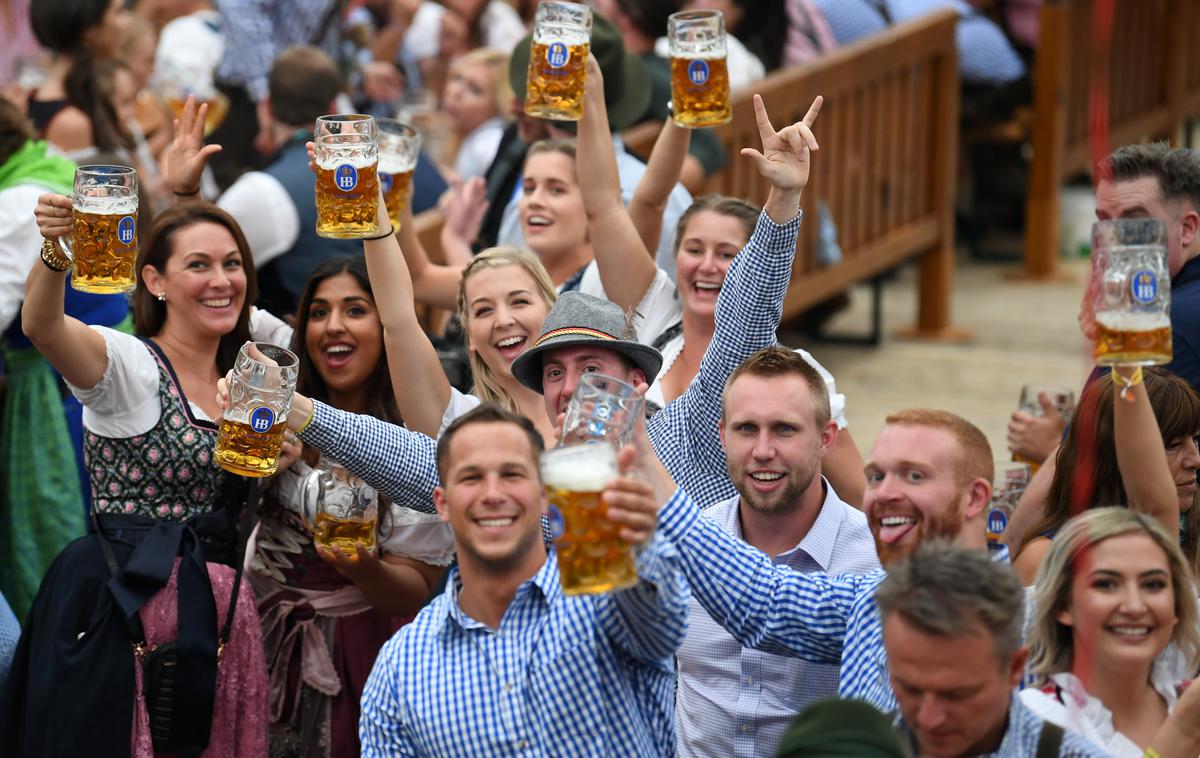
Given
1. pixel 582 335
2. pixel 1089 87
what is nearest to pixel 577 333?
pixel 582 335

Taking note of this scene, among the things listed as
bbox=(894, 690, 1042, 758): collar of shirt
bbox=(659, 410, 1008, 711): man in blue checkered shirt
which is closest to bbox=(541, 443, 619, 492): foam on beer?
bbox=(659, 410, 1008, 711): man in blue checkered shirt

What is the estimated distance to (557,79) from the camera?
4.79m

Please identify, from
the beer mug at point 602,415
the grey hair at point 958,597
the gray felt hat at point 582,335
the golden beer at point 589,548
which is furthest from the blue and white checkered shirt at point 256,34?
the grey hair at point 958,597

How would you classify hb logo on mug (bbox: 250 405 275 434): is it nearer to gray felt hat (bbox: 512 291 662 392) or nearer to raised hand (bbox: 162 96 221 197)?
gray felt hat (bbox: 512 291 662 392)

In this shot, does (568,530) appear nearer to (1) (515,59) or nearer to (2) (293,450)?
(2) (293,450)

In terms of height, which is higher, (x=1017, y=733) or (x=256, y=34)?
(x=256, y=34)

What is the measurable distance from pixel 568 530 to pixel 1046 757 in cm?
87

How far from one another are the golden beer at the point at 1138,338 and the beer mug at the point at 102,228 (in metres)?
2.16

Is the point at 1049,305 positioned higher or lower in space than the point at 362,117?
lower

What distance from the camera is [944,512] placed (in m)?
3.64

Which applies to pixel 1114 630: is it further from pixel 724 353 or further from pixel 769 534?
pixel 724 353

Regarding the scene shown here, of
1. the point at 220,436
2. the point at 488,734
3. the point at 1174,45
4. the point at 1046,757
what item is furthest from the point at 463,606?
the point at 1174,45

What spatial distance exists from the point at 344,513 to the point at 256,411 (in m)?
0.47

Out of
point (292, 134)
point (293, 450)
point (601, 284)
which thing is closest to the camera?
point (293, 450)
